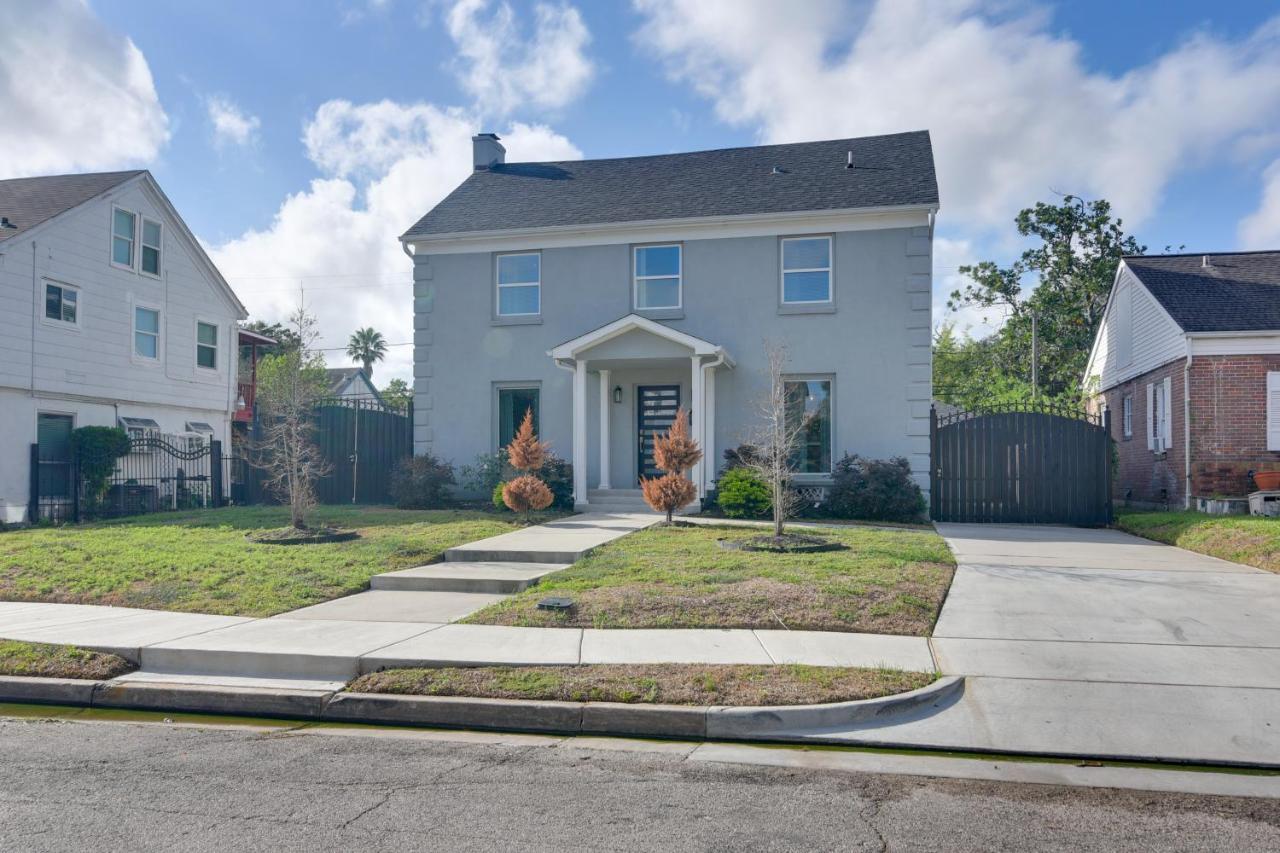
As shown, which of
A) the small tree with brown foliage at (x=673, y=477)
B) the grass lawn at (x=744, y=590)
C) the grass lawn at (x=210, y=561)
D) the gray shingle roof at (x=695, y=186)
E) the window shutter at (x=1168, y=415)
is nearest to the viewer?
the grass lawn at (x=744, y=590)

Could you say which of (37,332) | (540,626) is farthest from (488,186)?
(540,626)

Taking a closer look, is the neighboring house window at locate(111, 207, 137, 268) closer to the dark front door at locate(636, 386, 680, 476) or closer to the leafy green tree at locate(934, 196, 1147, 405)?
the dark front door at locate(636, 386, 680, 476)

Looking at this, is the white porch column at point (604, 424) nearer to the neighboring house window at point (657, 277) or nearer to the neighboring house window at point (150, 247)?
the neighboring house window at point (657, 277)

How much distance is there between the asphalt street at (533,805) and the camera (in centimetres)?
403

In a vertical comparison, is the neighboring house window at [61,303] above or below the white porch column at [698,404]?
above

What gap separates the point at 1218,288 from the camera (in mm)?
20234

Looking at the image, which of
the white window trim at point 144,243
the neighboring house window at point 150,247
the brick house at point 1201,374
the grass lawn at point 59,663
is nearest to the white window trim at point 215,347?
the white window trim at point 144,243

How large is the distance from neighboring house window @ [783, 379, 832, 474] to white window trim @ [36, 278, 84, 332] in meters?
15.7

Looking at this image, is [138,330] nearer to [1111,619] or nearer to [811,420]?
[811,420]

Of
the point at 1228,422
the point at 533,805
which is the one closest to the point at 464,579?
the point at 533,805

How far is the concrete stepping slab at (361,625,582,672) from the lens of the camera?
674cm

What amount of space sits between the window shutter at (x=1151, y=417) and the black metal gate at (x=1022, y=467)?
485 cm

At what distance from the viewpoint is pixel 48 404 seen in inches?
774

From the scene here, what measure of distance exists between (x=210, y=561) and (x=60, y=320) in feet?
40.2
